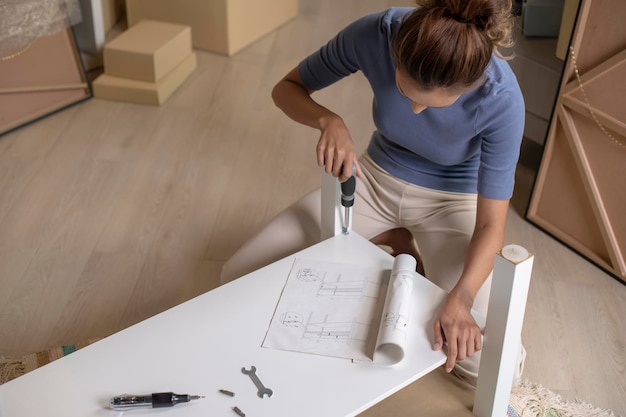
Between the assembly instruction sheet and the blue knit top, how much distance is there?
0.87 ft

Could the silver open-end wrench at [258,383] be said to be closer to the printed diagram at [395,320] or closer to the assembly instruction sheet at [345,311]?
the assembly instruction sheet at [345,311]

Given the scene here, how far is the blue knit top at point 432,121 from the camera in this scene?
133 centimetres

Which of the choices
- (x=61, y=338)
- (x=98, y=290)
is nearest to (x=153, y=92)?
(x=98, y=290)

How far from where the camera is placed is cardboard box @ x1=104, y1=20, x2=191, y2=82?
107 inches

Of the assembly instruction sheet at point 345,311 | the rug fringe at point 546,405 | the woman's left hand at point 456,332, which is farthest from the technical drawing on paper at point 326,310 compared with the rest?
the rug fringe at point 546,405

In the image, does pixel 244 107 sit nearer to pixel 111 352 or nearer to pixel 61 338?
pixel 61 338

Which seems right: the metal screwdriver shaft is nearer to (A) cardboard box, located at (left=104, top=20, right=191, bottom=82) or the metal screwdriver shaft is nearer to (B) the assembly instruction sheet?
(B) the assembly instruction sheet

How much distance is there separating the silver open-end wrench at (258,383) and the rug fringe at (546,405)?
71cm

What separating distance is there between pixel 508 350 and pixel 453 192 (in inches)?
18.7

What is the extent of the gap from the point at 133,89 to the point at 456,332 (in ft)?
6.29

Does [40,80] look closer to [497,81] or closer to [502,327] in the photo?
[497,81]

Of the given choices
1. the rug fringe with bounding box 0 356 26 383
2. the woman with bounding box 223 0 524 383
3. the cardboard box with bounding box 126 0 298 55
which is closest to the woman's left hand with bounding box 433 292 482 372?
the woman with bounding box 223 0 524 383

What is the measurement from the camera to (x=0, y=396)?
3.48 ft

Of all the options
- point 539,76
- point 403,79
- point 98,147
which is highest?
point 403,79
